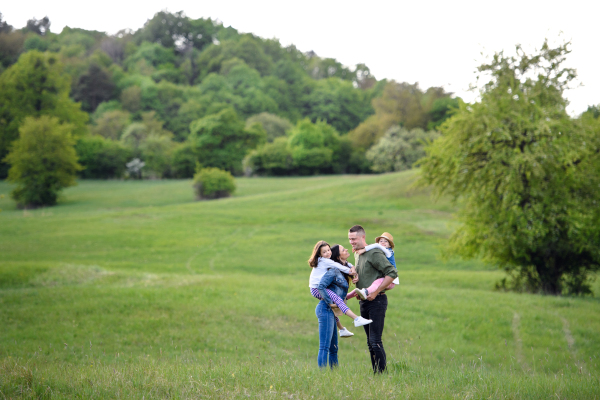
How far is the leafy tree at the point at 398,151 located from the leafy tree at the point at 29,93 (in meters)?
44.6

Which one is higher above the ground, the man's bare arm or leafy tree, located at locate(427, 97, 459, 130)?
leafy tree, located at locate(427, 97, 459, 130)

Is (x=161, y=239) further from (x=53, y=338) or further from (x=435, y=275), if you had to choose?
(x=53, y=338)

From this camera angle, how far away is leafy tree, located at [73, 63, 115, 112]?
108m

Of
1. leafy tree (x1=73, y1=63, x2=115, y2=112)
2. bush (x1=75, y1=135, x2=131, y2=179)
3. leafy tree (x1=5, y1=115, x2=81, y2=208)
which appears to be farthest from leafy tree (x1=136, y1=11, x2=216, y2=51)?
leafy tree (x1=5, y1=115, x2=81, y2=208)

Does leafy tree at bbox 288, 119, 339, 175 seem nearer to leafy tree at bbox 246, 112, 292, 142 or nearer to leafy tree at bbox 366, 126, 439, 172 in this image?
leafy tree at bbox 366, 126, 439, 172

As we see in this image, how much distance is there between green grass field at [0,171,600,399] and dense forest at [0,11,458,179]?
12.4 meters

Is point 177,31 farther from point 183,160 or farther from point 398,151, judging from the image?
point 398,151

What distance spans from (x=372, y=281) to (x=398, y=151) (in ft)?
214

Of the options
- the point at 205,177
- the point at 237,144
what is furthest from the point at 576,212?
the point at 237,144

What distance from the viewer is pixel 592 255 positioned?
17.2 metres

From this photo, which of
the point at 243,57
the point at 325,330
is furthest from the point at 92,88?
the point at 325,330

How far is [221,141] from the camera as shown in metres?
75.1

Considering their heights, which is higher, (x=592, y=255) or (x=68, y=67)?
(x=68, y=67)

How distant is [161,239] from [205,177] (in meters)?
21.6
